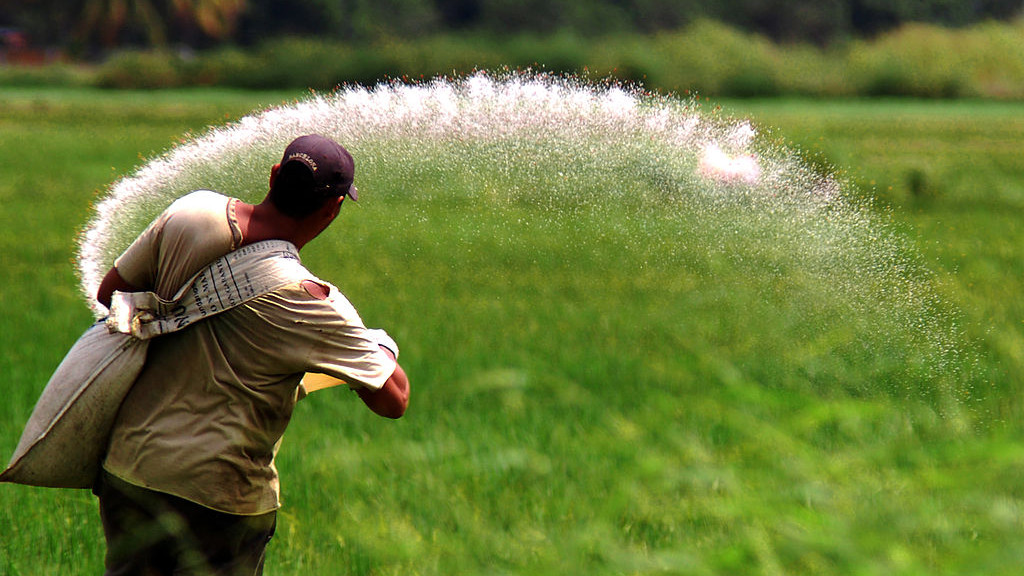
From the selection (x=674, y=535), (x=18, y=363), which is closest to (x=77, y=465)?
(x=674, y=535)

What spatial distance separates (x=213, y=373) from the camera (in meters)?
2.76

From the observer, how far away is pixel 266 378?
281 cm

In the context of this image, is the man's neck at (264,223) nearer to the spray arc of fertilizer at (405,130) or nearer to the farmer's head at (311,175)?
the farmer's head at (311,175)

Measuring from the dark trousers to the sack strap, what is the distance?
0.41 meters

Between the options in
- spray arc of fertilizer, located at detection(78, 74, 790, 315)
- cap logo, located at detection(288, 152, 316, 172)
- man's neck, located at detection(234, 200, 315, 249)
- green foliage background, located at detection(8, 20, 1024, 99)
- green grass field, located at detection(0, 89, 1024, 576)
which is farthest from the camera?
green foliage background, located at detection(8, 20, 1024, 99)

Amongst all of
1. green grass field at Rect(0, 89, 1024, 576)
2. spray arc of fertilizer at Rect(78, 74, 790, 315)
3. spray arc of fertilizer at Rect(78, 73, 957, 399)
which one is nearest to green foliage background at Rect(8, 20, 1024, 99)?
green grass field at Rect(0, 89, 1024, 576)

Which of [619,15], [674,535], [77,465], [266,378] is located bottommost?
[619,15]

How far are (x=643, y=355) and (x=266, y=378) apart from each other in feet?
15.1

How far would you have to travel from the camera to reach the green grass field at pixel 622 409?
2512 mm

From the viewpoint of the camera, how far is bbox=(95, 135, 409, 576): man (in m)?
2.73

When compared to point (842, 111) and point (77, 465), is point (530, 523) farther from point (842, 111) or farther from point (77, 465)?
point (842, 111)

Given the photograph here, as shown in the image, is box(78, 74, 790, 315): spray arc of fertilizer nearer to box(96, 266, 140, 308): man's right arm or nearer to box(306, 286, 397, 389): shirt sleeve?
box(96, 266, 140, 308): man's right arm

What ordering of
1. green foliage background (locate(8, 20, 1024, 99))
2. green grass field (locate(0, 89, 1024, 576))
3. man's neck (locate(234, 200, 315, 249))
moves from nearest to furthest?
1. green grass field (locate(0, 89, 1024, 576))
2. man's neck (locate(234, 200, 315, 249))
3. green foliage background (locate(8, 20, 1024, 99))

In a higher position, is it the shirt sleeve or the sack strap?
the sack strap
